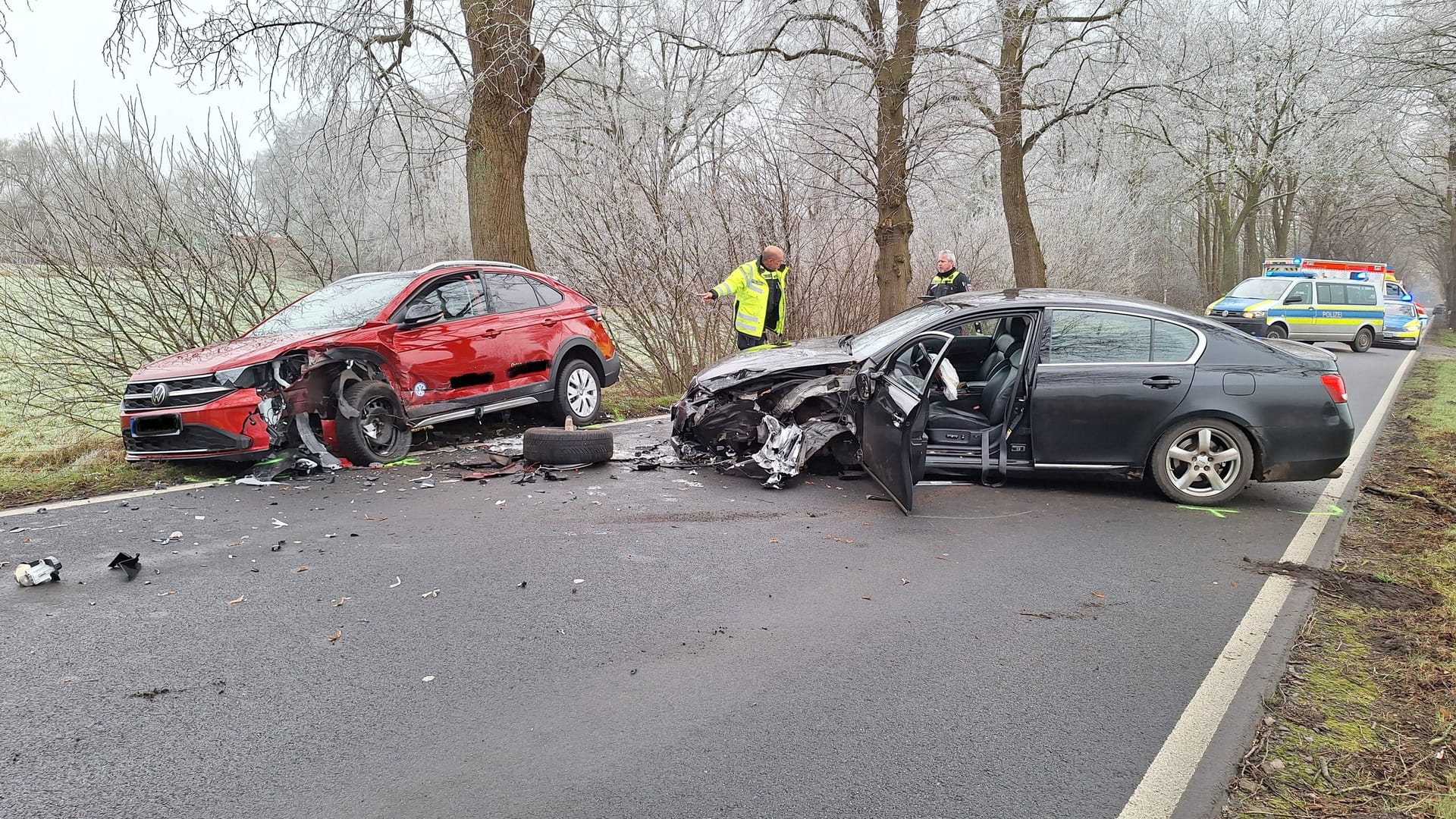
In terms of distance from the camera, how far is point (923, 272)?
2012cm

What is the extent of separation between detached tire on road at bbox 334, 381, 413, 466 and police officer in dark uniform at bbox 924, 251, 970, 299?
720 centimetres

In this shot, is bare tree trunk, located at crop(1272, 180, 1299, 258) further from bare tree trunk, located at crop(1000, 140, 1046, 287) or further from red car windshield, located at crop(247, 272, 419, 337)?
red car windshield, located at crop(247, 272, 419, 337)

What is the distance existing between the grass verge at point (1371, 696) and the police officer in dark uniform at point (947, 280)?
6.39 metres

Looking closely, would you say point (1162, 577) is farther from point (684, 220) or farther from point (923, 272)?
point (923, 272)

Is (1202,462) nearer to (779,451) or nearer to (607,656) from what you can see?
(779,451)

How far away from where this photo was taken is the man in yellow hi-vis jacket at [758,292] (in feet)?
35.8

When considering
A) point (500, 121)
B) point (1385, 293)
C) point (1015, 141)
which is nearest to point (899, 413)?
point (500, 121)

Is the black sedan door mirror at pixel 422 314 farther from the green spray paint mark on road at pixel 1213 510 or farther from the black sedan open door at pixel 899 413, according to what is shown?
the green spray paint mark on road at pixel 1213 510

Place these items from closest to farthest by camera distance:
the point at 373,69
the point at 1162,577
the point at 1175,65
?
the point at 1162,577 < the point at 373,69 < the point at 1175,65

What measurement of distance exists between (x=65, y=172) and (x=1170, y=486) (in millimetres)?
10819

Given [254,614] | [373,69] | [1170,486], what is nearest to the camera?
[254,614]

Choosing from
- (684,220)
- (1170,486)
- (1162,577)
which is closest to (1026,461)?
(1170,486)

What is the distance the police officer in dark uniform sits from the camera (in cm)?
1218

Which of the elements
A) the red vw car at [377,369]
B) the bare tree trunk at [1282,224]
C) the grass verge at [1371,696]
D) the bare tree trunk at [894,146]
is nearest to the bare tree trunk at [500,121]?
the red vw car at [377,369]
